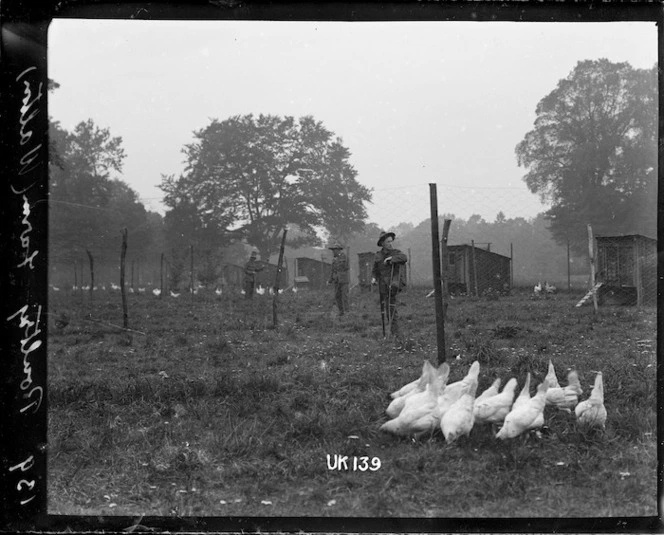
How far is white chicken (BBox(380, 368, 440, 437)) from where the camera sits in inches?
126

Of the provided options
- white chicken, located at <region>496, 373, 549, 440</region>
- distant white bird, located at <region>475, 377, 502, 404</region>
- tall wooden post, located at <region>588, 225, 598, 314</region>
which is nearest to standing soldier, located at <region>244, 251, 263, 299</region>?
distant white bird, located at <region>475, 377, 502, 404</region>

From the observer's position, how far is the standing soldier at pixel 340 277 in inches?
142

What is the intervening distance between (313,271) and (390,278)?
603 millimetres

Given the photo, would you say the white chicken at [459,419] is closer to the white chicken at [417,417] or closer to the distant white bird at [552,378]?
the white chicken at [417,417]

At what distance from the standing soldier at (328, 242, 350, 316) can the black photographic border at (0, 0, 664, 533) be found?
1.48 metres

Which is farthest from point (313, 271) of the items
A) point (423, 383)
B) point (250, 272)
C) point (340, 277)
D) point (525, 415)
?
point (525, 415)

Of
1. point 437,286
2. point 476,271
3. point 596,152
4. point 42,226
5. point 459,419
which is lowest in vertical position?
point 459,419

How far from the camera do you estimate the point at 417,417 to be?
322cm

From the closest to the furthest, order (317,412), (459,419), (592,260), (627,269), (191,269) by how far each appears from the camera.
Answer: (459,419)
(317,412)
(627,269)
(592,260)
(191,269)

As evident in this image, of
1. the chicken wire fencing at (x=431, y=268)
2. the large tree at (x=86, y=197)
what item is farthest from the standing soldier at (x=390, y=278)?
the large tree at (x=86, y=197)

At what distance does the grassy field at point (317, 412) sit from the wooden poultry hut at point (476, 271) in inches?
5.4

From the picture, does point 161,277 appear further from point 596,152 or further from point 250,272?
point 596,152

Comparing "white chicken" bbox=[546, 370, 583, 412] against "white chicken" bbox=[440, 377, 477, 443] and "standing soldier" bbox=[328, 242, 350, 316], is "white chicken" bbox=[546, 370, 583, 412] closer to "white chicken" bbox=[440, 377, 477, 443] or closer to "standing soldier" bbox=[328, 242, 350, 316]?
"white chicken" bbox=[440, 377, 477, 443]

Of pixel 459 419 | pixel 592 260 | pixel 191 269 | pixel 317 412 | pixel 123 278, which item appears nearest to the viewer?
pixel 459 419
